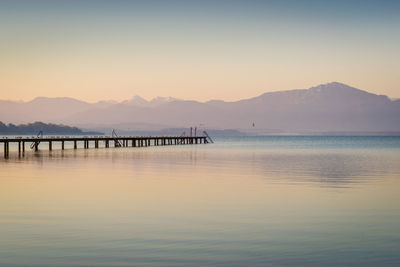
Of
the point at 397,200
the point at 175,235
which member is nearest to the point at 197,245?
the point at 175,235

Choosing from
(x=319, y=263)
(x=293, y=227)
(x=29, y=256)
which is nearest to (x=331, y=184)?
(x=293, y=227)

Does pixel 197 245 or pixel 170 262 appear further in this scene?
pixel 197 245

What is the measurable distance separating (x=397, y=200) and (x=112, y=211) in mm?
13371

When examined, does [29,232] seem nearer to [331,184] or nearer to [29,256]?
[29,256]

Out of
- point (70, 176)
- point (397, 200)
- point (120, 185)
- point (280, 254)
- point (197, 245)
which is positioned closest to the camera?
point (280, 254)

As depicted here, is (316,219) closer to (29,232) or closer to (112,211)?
(112,211)

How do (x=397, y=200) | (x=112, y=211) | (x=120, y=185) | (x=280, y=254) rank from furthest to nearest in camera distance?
(x=120, y=185) < (x=397, y=200) < (x=112, y=211) < (x=280, y=254)

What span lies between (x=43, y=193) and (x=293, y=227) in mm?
14346

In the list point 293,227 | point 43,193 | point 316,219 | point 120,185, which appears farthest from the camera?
point 120,185

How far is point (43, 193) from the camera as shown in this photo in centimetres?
2702

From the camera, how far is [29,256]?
13.8 metres

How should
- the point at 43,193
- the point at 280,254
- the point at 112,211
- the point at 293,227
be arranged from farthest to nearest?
the point at 43,193 → the point at 112,211 → the point at 293,227 → the point at 280,254

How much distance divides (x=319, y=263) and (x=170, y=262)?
371 cm

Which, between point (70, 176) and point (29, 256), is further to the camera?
point (70, 176)
